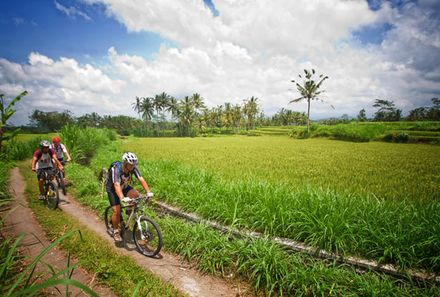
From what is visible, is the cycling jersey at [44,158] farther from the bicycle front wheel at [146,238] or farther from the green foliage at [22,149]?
the green foliage at [22,149]

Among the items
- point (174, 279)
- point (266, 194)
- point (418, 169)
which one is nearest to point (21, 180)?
point (174, 279)

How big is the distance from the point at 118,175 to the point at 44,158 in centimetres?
447

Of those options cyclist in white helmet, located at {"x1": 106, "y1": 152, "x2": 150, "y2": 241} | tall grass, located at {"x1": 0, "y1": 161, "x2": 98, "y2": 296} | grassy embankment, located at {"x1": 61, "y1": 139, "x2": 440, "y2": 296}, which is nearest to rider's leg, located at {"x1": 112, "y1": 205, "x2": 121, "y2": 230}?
cyclist in white helmet, located at {"x1": 106, "y1": 152, "x2": 150, "y2": 241}

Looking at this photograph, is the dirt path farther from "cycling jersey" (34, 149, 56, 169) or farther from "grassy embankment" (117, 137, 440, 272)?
"cycling jersey" (34, 149, 56, 169)

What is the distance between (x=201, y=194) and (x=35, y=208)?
215 inches

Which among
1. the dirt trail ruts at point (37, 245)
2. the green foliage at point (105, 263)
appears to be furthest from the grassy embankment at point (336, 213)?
the dirt trail ruts at point (37, 245)

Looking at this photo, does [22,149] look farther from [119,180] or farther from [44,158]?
[119,180]

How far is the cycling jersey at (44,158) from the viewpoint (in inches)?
274

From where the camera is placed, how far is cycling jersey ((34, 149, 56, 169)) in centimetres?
696

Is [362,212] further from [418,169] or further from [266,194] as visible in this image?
[418,169]

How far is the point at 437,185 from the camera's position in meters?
7.43

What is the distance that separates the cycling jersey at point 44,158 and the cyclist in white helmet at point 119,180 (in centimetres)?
399

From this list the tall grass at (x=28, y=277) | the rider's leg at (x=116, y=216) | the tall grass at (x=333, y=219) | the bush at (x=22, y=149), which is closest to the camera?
the tall grass at (x=28, y=277)

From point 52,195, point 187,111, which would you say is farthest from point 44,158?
point 187,111
